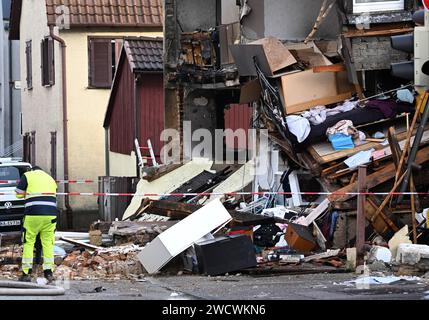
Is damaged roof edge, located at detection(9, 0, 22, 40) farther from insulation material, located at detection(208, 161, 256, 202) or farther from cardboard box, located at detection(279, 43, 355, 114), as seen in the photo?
cardboard box, located at detection(279, 43, 355, 114)

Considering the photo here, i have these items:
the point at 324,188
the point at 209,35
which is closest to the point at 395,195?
the point at 324,188

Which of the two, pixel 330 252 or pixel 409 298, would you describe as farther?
pixel 330 252

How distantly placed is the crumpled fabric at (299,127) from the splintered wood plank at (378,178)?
6.41 ft

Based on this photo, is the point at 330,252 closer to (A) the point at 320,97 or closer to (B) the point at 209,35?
(A) the point at 320,97

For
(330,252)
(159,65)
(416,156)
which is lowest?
(330,252)

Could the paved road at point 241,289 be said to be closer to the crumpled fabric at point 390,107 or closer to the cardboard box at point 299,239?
the cardboard box at point 299,239

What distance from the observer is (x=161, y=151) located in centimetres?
3047

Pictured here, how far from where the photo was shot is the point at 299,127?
64.2 feet

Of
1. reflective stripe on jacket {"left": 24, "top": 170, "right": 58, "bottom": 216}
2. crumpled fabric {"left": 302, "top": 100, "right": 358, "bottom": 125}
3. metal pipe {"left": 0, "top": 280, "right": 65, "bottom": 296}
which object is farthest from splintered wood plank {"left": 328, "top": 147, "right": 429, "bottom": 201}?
metal pipe {"left": 0, "top": 280, "right": 65, "bottom": 296}

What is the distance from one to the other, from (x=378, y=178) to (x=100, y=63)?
1990 centimetres

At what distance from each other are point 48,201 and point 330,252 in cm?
429

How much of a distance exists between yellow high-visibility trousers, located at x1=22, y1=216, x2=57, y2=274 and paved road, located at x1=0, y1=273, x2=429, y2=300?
0.52 meters

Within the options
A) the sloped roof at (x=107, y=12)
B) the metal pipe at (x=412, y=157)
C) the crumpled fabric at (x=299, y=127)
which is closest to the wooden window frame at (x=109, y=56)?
the sloped roof at (x=107, y=12)

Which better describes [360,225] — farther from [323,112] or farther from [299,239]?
[323,112]
